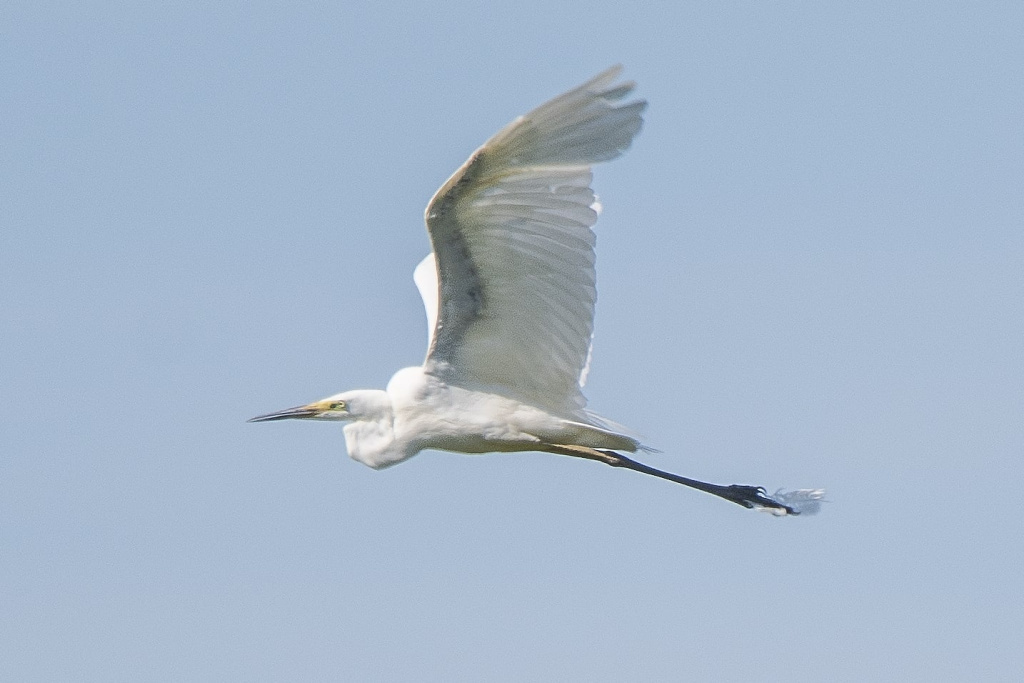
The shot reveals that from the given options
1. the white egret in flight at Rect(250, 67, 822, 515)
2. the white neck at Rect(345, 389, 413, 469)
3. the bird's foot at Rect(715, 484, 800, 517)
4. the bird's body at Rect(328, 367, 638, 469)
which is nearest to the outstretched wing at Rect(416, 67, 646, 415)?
the white egret in flight at Rect(250, 67, 822, 515)

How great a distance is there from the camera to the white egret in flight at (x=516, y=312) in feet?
35.4

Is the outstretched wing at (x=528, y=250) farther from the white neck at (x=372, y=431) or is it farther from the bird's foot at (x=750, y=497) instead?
the bird's foot at (x=750, y=497)

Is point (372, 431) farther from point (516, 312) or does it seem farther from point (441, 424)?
point (516, 312)

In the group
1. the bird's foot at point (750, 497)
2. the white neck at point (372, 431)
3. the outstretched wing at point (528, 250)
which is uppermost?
the outstretched wing at point (528, 250)

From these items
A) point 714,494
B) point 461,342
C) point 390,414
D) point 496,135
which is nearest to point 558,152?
point 496,135

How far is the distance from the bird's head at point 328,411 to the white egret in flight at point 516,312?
0.01 m

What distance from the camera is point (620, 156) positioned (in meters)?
10.7

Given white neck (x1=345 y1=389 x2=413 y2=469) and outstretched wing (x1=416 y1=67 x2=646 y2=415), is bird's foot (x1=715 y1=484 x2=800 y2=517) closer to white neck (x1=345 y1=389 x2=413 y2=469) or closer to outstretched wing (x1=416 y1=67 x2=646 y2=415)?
outstretched wing (x1=416 y1=67 x2=646 y2=415)

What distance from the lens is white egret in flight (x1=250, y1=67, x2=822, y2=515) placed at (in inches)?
424

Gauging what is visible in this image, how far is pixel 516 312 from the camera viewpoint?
1230 cm

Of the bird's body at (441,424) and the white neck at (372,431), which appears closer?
the bird's body at (441,424)

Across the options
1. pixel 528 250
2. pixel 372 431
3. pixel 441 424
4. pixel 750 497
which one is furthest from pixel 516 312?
pixel 750 497

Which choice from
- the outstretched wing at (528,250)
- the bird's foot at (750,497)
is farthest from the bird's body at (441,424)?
the bird's foot at (750,497)

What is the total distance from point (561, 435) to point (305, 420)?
7.32 feet
